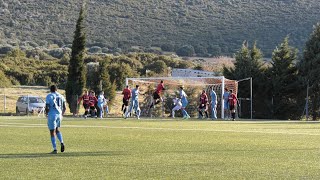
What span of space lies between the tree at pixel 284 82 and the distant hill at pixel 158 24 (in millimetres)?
42014

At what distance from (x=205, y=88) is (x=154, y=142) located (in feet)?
97.9

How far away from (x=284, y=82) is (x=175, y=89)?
26.7 ft

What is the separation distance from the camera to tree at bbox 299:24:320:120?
47.0 metres

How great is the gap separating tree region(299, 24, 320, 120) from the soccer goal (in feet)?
17.8

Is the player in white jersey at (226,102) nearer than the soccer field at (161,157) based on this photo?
No

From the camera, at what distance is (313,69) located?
155 feet

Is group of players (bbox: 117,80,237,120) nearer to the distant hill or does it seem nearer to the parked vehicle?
the parked vehicle

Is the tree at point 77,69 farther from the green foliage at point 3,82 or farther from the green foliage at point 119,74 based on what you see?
the green foliage at point 3,82

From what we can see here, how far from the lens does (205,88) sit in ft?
159

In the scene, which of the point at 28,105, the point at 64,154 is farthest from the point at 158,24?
the point at 64,154

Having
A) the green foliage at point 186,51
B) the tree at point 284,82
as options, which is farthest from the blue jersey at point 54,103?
the green foliage at point 186,51

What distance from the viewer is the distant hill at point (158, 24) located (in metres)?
95.0

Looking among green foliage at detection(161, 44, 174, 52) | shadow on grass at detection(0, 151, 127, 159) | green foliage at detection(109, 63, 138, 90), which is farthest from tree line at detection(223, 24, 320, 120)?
green foliage at detection(161, 44, 174, 52)

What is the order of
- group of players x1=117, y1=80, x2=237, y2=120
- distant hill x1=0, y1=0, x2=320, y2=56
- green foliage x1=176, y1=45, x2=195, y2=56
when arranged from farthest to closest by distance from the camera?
green foliage x1=176, y1=45, x2=195, y2=56
distant hill x1=0, y1=0, x2=320, y2=56
group of players x1=117, y1=80, x2=237, y2=120
